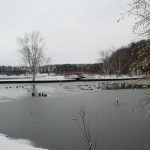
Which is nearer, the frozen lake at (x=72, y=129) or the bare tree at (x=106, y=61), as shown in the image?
the frozen lake at (x=72, y=129)

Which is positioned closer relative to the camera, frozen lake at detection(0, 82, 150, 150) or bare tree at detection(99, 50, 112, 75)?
frozen lake at detection(0, 82, 150, 150)

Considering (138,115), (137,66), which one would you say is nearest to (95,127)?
(138,115)

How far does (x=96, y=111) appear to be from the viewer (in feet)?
80.2

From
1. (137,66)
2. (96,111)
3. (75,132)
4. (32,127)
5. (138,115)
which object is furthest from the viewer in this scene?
(96,111)

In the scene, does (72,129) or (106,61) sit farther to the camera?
(106,61)

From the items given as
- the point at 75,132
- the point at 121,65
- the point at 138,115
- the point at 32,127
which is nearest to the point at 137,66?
the point at 75,132

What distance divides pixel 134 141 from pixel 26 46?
6947 centimetres

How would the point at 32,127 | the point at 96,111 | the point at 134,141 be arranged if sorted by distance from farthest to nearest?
the point at 96,111, the point at 32,127, the point at 134,141

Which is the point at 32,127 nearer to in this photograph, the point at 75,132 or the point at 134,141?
the point at 75,132

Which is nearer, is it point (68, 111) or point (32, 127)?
point (32, 127)

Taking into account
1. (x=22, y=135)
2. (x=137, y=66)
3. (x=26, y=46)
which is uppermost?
(x=26, y=46)

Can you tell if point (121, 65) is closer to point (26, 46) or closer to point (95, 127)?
point (26, 46)

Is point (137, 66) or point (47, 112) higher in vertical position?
point (137, 66)

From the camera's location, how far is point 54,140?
15430mm
